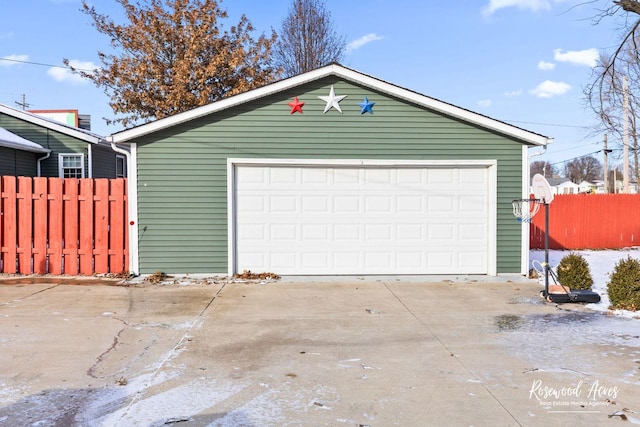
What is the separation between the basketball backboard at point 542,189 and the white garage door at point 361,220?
203cm

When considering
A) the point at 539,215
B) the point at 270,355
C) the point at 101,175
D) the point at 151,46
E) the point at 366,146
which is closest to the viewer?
the point at 270,355

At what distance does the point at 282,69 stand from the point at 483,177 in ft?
53.0

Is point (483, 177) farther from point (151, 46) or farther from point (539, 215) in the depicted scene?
point (151, 46)

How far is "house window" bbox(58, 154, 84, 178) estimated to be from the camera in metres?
17.4

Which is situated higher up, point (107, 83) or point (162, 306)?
point (107, 83)

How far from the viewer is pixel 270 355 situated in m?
5.11

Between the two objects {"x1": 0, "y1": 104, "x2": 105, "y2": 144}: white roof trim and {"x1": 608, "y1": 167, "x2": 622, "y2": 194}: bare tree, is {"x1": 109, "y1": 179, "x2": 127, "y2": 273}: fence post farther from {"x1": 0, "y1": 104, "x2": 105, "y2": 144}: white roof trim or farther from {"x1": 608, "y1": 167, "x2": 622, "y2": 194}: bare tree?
{"x1": 608, "y1": 167, "x2": 622, "y2": 194}: bare tree

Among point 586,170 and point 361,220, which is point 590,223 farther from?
point 586,170

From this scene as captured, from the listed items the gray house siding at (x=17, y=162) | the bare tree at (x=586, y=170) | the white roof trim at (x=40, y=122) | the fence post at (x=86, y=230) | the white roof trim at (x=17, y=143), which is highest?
the bare tree at (x=586, y=170)

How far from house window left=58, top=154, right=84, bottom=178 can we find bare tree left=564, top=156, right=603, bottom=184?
93.7 metres

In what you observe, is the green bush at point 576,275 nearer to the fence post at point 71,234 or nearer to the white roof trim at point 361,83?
the white roof trim at point 361,83

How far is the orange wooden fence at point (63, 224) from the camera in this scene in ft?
32.6

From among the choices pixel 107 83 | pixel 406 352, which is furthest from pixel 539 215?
pixel 107 83

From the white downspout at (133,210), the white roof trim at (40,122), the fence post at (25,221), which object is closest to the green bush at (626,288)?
the white downspout at (133,210)
